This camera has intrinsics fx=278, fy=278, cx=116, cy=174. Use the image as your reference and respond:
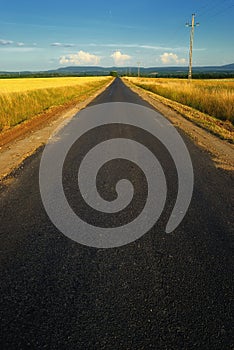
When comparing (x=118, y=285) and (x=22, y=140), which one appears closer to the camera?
(x=118, y=285)

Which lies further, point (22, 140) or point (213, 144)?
point (22, 140)

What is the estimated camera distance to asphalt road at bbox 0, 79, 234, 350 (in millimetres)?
1927

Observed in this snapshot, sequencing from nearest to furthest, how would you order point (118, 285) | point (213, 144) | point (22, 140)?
point (118, 285), point (213, 144), point (22, 140)

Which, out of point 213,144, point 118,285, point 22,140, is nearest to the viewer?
point 118,285

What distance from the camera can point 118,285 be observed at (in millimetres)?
2418

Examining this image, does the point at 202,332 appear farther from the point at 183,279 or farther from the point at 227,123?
the point at 227,123

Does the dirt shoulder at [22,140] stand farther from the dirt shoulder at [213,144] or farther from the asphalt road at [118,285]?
the dirt shoulder at [213,144]

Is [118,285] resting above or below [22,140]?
below

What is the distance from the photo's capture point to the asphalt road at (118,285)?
1927mm

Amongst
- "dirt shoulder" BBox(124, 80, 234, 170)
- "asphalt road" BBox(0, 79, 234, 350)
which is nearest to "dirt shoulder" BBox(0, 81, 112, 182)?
"asphalt road" BBox(0, 79, 234, 350)

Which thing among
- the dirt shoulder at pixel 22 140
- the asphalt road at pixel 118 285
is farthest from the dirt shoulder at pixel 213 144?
the dirt shoulder at pixel 22 140

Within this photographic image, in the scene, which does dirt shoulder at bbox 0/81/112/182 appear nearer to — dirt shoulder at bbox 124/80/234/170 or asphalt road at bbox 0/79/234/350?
asphalt road at bbox 0/79/234/350

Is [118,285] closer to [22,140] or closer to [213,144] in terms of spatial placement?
[213,144]

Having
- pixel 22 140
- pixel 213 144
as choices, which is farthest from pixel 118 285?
pixel 22 140
